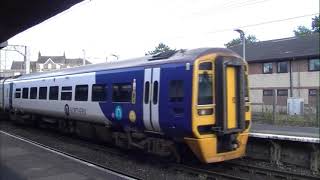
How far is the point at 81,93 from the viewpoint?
1678 cm

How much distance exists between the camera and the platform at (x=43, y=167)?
412 inches

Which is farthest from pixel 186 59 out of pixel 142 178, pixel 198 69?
pixel 142 178

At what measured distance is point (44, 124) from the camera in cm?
2264

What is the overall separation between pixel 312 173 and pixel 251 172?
57.7 inches

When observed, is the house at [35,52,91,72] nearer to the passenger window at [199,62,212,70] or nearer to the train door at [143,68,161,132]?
the train door at [143,68,161,132]


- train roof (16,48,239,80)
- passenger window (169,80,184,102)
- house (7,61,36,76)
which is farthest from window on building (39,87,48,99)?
house (7,61,36,76)

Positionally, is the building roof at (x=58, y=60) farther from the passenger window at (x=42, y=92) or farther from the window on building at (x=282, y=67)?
the passenger window at (x=42, y=92)

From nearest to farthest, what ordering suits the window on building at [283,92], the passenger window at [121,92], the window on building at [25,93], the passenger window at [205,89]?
the passenger window at [205,89] < the passenger window at [121,92] < the window on building at [25,93] < the window on building at [283,92]

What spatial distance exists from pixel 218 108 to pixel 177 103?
0.99 metres

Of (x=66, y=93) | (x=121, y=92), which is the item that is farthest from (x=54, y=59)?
(x=121, y=92)

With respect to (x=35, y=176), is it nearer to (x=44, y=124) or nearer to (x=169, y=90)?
(x=169, y=90)

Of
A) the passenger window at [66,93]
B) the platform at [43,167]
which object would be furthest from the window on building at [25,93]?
the platform at [43,167]

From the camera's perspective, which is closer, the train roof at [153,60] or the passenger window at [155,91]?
the train roof at [153,60]

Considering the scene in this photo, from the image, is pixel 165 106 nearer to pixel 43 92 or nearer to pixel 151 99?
pixel 151 99
